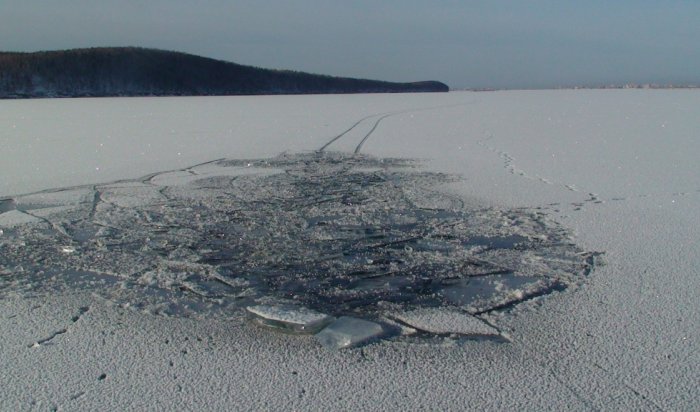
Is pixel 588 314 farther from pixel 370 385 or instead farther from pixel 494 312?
pixel 370 385

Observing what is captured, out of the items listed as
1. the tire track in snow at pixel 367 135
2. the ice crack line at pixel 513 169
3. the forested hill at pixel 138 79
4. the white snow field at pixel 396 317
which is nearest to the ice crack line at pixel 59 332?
the white snow field at pixel 396 317

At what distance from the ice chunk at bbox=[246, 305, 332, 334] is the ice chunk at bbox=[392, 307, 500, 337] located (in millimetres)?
311

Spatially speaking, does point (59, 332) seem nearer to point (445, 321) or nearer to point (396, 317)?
point (396, 317)

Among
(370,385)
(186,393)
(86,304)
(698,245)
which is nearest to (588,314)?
(370,385)

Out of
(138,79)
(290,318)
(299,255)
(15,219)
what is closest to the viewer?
(290,318)

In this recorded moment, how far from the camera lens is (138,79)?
34.8m

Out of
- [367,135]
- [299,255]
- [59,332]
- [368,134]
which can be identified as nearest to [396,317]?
[299,255]

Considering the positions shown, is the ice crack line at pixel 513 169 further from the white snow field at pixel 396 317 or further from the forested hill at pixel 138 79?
the forested hill at pixel 138 79

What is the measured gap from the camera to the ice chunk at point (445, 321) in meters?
2.32

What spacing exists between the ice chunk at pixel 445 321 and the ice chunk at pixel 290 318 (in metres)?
0.31

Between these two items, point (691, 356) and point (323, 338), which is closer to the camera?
point (691, 356)

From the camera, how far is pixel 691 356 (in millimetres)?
2109

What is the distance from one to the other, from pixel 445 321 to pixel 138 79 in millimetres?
35216

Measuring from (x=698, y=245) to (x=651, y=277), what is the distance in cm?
69
